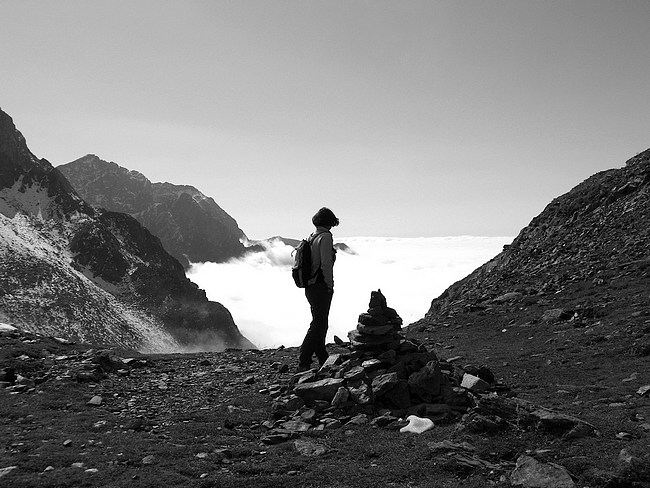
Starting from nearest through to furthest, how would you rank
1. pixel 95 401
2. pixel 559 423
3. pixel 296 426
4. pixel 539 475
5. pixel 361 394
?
pixel 539 475
pixel 559 423
pixel 296 426
pixel 361 394
pixel 95 401

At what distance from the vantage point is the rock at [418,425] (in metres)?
10.2

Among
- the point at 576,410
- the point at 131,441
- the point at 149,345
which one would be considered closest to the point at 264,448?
the point at 131,441

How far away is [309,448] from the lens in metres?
9.51

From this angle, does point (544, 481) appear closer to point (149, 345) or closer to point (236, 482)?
point (236, 482)

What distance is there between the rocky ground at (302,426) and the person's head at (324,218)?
15.9 feet

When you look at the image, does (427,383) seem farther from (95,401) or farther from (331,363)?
(95,401)

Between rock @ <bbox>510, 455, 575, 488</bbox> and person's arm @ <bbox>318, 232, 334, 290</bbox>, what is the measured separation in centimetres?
822

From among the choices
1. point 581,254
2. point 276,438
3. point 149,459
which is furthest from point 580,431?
point 581,254

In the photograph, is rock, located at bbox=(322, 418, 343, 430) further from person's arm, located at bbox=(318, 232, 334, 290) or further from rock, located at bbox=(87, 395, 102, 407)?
rock, located at bbox=(87, 395, 102, 407)

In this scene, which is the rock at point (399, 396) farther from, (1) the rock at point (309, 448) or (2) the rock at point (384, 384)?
(1) the rock at point (309, 448)

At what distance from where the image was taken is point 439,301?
1943 inches

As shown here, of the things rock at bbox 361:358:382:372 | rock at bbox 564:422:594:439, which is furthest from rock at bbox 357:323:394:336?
rock at bbox 564:422:594:439

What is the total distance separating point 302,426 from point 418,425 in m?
2.83

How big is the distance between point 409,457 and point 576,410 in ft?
19.0
